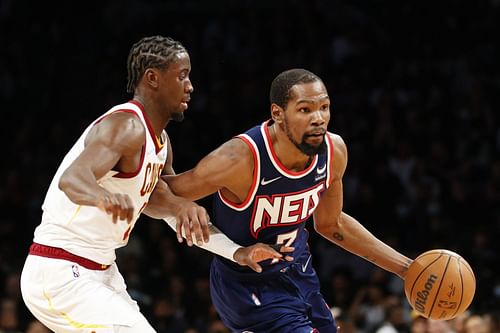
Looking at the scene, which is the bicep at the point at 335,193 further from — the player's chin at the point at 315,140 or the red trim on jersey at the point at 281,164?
the player's chin at the point at 315,140

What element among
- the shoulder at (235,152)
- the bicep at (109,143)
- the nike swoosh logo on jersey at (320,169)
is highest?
the bicep at (109,143)

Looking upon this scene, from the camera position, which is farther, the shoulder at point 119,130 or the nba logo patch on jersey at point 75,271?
the nba logo patch on jersey at point 75,271

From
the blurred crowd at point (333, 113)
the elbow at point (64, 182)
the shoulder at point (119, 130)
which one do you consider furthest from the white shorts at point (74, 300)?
the blurred crowd at point (333, 113)

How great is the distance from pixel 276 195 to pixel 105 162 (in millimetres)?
1224

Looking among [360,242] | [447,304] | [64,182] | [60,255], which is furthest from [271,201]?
[64,182]

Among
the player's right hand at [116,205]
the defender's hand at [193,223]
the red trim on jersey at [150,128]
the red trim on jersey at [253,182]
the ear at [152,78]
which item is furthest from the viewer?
the red trim on jersey at [253,182]

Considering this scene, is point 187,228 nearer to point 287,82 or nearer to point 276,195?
point 276,195

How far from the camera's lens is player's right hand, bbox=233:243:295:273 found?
14.6ft

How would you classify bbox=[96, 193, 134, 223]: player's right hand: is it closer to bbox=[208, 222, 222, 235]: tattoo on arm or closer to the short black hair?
bbox=[208, 222, 222, 235]: tattoo on arm

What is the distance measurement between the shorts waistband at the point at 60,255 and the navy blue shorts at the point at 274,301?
1024 millimetres

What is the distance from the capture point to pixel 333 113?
11.0 m

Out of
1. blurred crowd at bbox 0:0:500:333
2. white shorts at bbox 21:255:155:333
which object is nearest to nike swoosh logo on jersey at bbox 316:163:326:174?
white shorts at bbox 21:255:155:333

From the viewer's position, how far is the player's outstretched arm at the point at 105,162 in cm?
357

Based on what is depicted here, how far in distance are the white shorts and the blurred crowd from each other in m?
3.99
